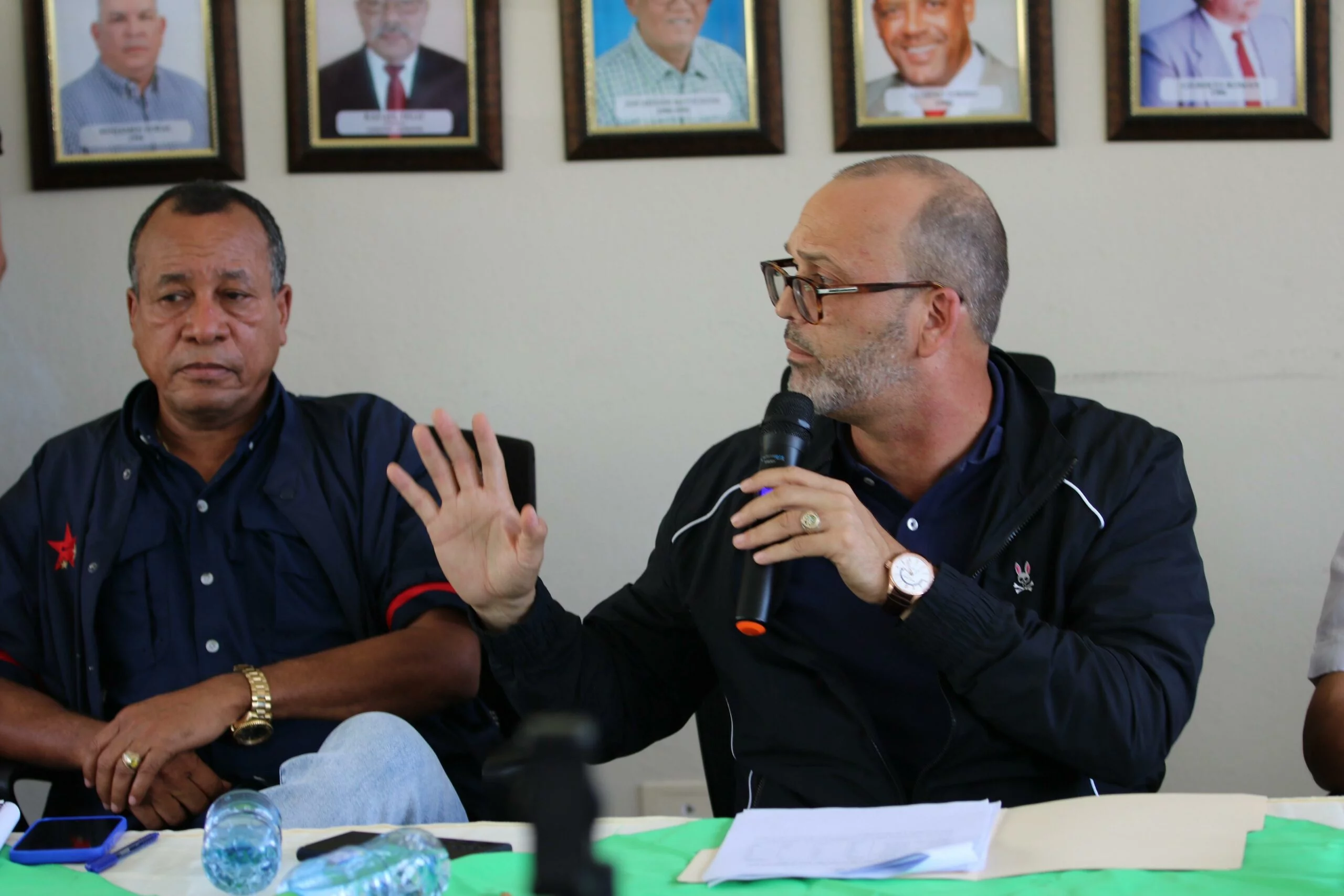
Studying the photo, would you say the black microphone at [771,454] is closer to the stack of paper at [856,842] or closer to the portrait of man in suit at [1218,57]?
the stack of paper at [856,842]

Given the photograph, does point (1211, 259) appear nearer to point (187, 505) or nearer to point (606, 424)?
point (606, 424)

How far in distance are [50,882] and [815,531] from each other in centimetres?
87

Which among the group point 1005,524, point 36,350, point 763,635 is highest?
point 36,350

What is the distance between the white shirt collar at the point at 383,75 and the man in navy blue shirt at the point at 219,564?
1.54 ft

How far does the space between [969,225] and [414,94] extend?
1357 millimetres

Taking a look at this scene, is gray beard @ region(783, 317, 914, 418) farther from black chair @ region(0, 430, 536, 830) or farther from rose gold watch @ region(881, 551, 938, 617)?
black chair @ region(0, 430, 536, 830)

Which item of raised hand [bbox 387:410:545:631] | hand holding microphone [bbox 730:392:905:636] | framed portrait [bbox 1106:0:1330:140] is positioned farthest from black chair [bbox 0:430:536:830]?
framed portrait [bbox 1106:0:1330:140]

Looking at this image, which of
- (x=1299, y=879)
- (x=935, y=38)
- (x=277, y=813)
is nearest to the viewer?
(x=1299, y=879)

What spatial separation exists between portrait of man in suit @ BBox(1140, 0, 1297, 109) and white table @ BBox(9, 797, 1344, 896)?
179 centimetres

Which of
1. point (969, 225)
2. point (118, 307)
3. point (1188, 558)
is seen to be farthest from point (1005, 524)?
point (118, 307)

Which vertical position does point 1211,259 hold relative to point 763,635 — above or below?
above

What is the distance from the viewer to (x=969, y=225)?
1915mm

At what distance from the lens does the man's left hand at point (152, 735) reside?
1.97 metres

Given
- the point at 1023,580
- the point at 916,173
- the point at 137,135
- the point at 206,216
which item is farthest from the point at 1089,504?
the point at 137,135
